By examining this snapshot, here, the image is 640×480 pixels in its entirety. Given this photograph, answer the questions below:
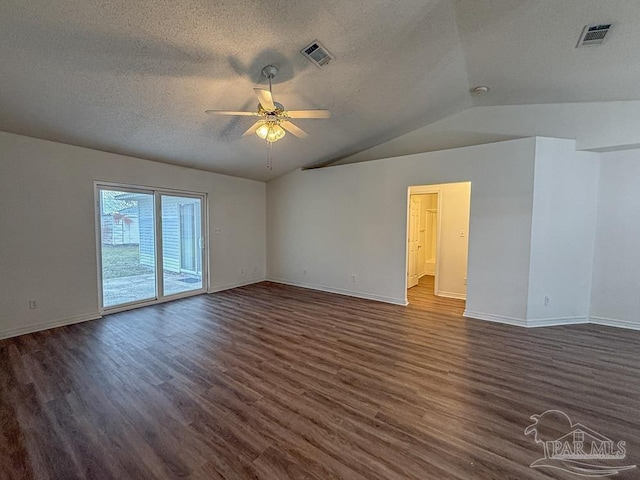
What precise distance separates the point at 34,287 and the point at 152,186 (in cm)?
218

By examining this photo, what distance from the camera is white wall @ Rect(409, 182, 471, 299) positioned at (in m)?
5.47

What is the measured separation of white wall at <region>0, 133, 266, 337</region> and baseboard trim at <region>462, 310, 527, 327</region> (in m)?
5.85

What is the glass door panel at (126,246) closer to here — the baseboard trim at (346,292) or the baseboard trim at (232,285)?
the baseboard trim at (232,285)

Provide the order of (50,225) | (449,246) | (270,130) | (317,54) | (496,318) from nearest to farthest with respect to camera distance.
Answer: (317,54) → (270,130) → (50,225) → (496,318) → (449,246)

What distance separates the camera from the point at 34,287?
3678 mm

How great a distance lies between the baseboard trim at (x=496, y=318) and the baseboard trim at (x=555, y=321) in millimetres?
97

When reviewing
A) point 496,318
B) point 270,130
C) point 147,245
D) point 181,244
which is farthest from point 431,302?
point 147,245

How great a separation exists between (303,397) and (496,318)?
11.2 ft

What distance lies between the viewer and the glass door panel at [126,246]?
14.5 ft

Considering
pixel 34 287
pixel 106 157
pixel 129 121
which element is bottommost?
pixel 34 287

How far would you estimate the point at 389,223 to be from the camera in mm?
5125

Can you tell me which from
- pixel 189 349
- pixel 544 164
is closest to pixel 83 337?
pixel 189 349

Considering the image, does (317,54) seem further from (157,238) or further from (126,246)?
(126,246)

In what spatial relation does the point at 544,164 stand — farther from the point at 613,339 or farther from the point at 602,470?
the point at 602,470
